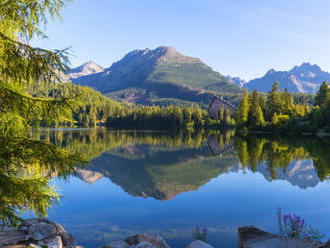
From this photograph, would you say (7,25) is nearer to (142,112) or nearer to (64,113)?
(64,113)

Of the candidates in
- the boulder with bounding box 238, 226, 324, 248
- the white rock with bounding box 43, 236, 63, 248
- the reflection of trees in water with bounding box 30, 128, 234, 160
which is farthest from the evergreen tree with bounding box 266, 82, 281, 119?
the white rock with bounding box 43, 236, 63, 248

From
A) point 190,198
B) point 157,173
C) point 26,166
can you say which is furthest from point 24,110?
point 157,173

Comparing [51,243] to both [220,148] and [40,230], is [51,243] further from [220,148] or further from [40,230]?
[220,148]

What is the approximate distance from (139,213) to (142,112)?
144 m

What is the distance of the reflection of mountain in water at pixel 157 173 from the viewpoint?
1814 cm

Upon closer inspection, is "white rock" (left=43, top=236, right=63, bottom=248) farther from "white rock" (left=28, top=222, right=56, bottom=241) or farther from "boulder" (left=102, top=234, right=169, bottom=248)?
"boulder" (left=102, top=234, right=169, bottom=248)

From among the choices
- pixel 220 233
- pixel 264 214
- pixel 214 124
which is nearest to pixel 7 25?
pixel 220 233

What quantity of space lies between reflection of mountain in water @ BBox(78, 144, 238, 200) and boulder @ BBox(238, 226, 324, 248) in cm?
832

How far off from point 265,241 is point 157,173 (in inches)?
676

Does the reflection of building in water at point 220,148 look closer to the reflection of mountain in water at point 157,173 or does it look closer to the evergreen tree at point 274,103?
the reflection of mountain in water at point 157,173

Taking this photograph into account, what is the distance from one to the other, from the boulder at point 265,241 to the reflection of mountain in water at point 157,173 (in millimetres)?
8319

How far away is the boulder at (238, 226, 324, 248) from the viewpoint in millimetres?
6821

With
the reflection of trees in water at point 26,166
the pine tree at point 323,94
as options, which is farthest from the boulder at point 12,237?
the pine tree at point 323,94

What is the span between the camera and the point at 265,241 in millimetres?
7219
